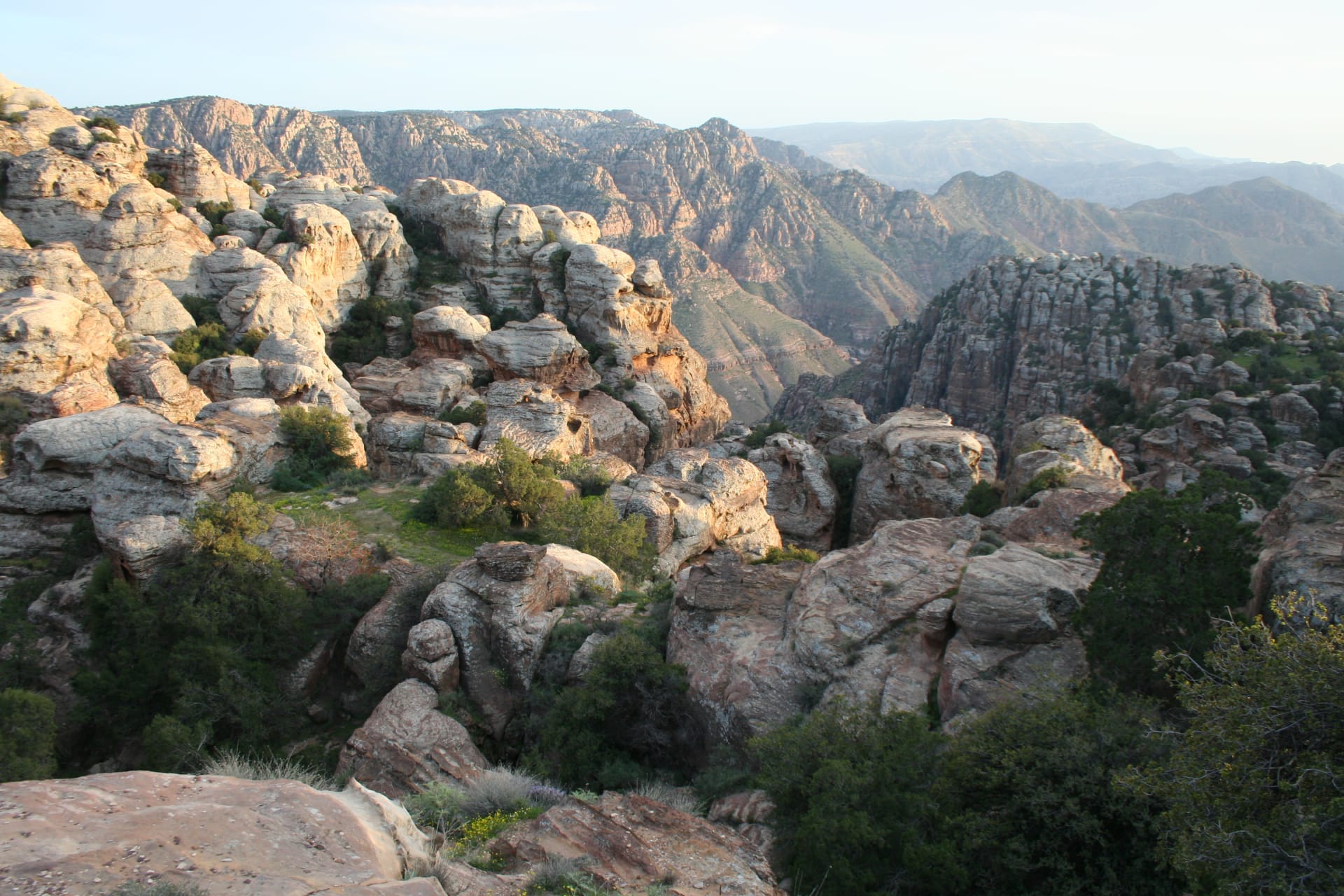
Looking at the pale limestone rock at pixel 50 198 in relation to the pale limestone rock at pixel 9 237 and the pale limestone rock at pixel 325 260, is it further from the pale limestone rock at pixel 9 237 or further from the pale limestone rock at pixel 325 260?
the pale limestone rock at pixel 325 260

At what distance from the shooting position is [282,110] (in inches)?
6531

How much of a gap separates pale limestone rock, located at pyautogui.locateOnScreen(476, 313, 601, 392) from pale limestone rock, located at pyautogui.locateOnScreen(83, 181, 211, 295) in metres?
13.6

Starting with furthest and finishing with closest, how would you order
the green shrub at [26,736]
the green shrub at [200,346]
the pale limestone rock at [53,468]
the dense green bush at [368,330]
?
1. the dense green bush at [368,330]
2. the green shrub at [200,346]
3. the pale limestone rock at [53,468]
4. the green shrub at [26,736]

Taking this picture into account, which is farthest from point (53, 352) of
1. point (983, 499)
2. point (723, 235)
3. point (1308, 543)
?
point (723, 235)

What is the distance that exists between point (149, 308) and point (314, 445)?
14264 millimetres

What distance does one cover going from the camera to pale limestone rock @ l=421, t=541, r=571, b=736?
1442 cm

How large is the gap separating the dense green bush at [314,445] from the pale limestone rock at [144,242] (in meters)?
15.4

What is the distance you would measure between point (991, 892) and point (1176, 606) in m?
5.14

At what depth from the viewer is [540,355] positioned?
3359 centimetres

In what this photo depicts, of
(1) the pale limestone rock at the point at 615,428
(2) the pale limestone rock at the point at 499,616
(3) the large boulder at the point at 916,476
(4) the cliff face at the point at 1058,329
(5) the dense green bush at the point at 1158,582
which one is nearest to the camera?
(5) the dense green bush at the point at 1158,582

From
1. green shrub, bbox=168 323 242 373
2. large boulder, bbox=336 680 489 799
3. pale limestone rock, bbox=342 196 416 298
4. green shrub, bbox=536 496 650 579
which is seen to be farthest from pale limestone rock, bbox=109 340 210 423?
large boulder, bbox=336 680 489 799

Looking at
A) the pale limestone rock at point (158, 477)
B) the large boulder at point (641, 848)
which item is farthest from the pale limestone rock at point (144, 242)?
the large boulder at point (641, 848)

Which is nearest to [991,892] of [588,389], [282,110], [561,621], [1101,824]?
[1101,824]

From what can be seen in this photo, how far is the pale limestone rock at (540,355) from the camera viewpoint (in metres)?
33.4
